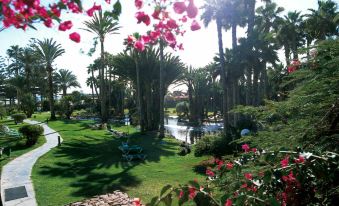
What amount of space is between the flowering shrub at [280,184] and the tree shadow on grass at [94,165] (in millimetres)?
9497

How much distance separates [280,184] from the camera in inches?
147

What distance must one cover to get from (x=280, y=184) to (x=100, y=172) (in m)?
13.1

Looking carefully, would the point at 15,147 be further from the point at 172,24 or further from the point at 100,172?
the point at 172,24

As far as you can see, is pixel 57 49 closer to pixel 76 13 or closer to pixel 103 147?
pixel 103 147

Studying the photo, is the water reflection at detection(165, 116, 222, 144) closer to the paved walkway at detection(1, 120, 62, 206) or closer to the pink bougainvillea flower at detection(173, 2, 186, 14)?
the paved walkway at detection(1, 120, 62, 206)

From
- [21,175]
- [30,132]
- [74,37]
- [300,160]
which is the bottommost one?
[21,175]

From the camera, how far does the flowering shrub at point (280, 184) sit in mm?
2686

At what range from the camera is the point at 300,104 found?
164 inches

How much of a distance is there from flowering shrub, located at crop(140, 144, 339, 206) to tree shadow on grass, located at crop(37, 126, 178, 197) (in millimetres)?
9497

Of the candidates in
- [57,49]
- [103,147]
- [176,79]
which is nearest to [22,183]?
[103,147]

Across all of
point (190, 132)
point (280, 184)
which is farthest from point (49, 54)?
point (280, 184)

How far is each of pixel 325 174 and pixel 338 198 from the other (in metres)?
0.74

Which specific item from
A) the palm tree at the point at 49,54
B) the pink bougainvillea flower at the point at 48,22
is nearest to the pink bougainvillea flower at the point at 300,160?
the pink bougainvillea flower at the point at 48,22

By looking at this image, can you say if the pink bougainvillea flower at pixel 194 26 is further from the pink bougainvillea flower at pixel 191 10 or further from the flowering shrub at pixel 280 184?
the flowering shrub at pixel 280 184
